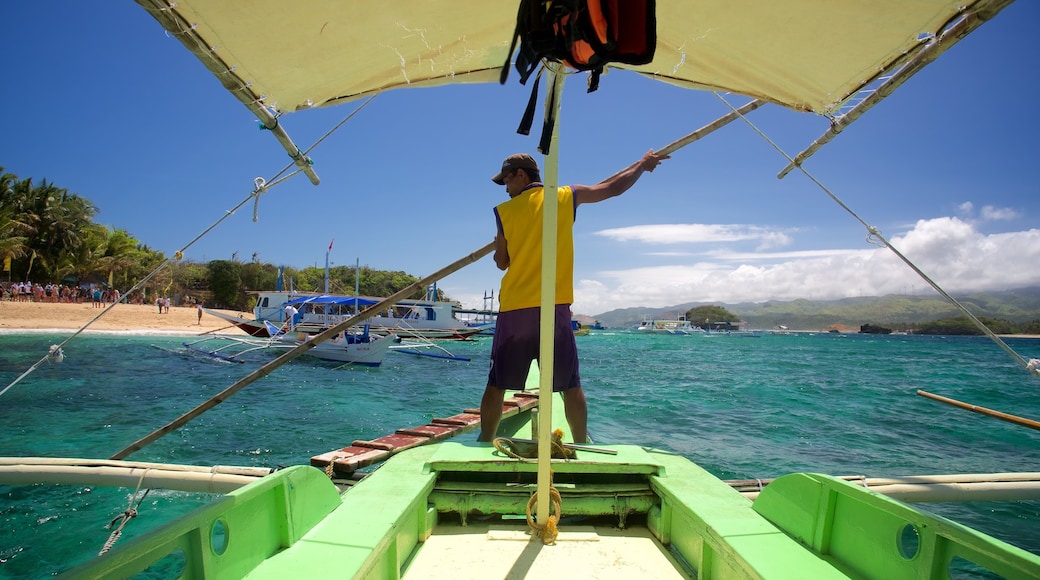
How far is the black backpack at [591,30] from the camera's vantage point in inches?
60.6

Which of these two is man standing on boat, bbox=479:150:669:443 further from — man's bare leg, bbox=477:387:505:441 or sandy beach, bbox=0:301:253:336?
sandy beach, bbox=0:301:253:336

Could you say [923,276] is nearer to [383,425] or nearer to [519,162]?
[519,162]

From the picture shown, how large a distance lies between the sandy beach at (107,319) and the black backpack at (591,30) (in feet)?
94.0

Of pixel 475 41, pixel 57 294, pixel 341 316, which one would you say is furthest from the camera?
pixel 57 294

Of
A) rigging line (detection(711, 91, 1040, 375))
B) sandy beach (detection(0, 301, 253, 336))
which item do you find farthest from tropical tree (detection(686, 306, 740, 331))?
rigging line (detection(711, 91, 1040, 375))

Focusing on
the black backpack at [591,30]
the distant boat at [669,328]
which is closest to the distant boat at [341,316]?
the black backpack at [591,30]

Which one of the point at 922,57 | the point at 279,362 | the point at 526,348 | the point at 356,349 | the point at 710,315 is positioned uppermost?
the point at 710,315

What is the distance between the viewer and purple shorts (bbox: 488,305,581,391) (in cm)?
262

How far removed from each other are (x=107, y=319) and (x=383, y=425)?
3705 centimetres

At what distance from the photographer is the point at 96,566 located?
90 centimetres

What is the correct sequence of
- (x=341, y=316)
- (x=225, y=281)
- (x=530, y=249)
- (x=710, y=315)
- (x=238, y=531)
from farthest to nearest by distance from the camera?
(x=710, y=315) < (x=225, y=281) < (x=341, y=316) < (x=530, y=249) < (x=238, y=531)

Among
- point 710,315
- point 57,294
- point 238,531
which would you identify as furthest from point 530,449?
point 710,315

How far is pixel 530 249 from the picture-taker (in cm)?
256

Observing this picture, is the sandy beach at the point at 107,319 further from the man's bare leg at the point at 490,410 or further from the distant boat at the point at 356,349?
the man's bare leg at the point at 490,410
